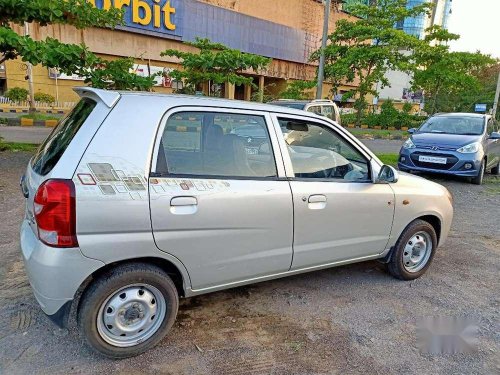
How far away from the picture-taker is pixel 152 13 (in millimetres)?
25734

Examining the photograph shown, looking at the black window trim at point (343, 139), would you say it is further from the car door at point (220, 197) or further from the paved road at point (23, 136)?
the paved road at point (23, 136)

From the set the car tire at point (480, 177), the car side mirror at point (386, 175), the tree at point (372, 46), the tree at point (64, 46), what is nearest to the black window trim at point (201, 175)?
the car side mirror at point (386, 175)

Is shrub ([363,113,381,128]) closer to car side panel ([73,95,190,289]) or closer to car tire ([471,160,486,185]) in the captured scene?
car tire ([471,160,486,185])

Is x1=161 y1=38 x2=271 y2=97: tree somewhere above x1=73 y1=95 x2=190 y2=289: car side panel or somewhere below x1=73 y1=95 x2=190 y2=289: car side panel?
above

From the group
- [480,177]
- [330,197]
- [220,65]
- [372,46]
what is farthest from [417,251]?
[372,46]

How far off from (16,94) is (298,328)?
2271cm

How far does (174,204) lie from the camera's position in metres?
2.35

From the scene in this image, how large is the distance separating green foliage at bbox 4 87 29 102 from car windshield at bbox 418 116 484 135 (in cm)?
2049

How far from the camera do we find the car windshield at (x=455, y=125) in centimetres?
866

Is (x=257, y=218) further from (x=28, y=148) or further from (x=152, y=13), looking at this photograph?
(x=152, y=13)

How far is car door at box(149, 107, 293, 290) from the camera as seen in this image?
7.81 ft

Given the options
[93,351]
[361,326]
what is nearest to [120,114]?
[93,351]

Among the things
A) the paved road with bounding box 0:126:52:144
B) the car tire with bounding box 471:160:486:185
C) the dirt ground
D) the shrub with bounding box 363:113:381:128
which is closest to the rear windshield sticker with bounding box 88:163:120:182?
the dirt ground

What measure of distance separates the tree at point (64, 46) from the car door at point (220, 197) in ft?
17.9
